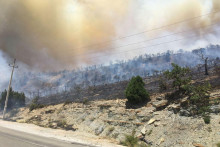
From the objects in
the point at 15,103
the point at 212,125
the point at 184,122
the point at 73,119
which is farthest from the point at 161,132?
the point at 15,103

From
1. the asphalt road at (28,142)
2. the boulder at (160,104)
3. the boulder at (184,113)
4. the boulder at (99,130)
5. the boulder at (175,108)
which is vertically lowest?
the boulder at (99,130)

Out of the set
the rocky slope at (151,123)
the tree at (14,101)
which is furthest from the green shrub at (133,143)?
the tree at (14,101)

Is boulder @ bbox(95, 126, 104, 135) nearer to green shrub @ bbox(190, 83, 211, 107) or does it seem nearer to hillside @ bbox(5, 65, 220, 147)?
hillside @ bbox(5, 65, 220, 147)

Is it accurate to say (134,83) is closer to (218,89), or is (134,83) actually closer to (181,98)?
(181,98)

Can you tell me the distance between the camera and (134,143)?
1484 centimetres

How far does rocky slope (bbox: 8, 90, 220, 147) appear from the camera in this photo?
12.9 m

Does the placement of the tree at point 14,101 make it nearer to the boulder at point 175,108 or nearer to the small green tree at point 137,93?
the small green tree at point 137,93

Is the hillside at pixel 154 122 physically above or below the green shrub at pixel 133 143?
above

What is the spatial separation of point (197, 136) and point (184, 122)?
2430 mm

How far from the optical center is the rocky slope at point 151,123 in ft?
42.4

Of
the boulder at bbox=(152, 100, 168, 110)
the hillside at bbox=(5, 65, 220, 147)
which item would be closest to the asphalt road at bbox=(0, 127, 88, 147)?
the hillside at bbox=(5, 65, 220, 147)

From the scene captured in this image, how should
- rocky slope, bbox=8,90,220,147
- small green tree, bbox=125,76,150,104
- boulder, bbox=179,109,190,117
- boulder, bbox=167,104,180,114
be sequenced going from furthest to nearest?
small green tree, bbox=125,76,150,104 → boulder, bbox=167,104,180,114 → boulder, bbox=179,109,190,117 → rocky slope, bbox=8,90,220,147

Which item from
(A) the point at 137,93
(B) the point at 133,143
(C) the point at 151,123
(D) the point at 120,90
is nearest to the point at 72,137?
(B) the point at 133,143

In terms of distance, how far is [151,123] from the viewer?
17516 millimetres
